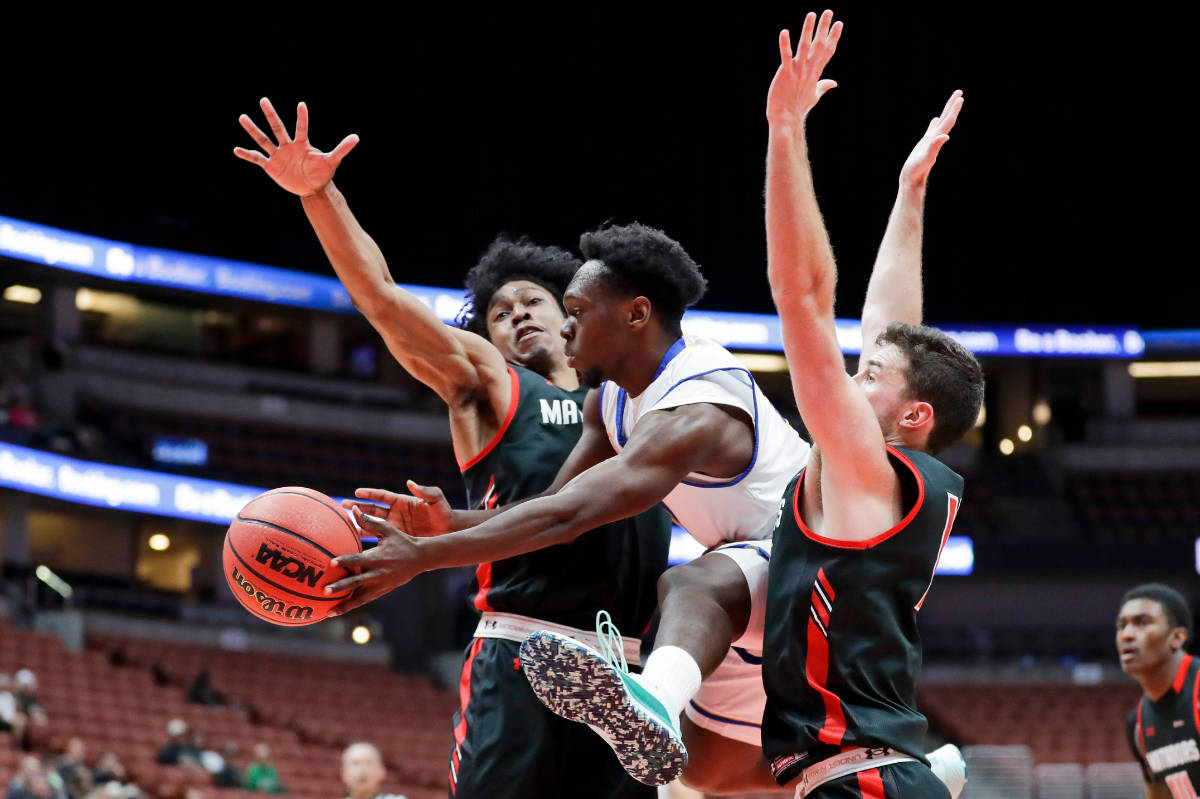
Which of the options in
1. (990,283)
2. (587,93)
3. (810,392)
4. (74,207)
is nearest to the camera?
(810,392)

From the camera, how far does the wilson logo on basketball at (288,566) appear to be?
3631 millimetres

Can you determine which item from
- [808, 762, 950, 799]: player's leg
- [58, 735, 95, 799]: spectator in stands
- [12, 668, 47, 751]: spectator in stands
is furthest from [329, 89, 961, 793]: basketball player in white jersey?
[12, 668, 47, 751]: spectator in stands

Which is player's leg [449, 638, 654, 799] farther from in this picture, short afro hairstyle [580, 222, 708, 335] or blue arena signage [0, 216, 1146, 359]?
blue arena signage [0, 216, 1146, 359]

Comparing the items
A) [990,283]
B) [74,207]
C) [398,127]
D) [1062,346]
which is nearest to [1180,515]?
[1062,346]

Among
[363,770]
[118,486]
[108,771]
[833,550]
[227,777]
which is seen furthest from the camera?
[118,486]

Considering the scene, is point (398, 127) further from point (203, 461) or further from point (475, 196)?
point (203, 461)

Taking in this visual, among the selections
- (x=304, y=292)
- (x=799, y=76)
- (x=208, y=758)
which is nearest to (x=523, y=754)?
(x=799, y=76)

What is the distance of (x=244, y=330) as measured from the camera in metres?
29.7

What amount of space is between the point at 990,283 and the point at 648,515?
2633 centimetres

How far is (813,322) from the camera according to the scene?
3.18 metres

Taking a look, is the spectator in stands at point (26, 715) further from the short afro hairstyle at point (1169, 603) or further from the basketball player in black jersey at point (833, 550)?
the basketball player in black jersey at point (833, 550)

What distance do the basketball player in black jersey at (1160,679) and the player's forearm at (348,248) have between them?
3775 mm

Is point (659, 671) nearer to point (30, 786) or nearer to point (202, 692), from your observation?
point (30, 786)

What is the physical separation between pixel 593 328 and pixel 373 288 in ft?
2.82
